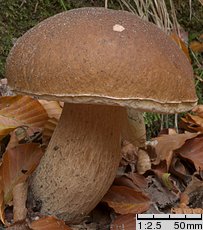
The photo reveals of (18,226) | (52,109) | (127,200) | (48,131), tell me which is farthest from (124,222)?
(52,109)

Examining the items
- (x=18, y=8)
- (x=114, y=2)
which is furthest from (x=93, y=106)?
(x=114, y=2)

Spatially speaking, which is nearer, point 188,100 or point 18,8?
point 188,100

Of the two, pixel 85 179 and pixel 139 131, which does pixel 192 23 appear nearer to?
pixel 139 131

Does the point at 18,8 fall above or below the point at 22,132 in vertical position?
above

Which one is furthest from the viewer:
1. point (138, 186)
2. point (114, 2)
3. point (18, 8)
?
point (114, 2)

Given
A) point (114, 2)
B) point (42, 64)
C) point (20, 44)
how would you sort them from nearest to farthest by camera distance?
point (42, 64)
point (20, 44)
point (114, 2)

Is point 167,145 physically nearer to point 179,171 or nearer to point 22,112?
point 179,171
